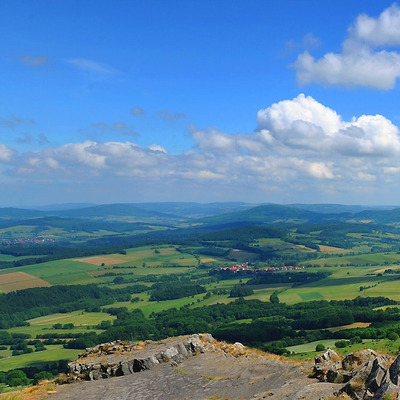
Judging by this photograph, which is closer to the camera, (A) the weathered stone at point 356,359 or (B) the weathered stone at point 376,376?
(B) the weathered stone at point 376,376

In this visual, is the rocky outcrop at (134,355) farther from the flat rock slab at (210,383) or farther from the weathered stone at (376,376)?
the weathered stone at (376,376)

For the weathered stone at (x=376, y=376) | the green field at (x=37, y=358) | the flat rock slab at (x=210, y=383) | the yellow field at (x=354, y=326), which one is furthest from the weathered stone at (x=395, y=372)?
the green field at (x=37, y=358)

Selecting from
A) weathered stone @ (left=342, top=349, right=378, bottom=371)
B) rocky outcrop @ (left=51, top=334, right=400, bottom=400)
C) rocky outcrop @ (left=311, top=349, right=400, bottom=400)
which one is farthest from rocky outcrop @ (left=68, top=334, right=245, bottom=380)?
weathered stone @ (left=342, top=349, right=378, bottom=371)

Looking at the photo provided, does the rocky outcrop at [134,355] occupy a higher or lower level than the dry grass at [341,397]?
lower

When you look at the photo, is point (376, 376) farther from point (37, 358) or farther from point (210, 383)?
point (37, 358)

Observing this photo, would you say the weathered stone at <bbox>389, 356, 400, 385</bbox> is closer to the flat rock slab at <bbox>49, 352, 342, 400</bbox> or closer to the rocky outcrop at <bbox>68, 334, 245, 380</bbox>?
the flat rock slab at <bbox>49, 352, 342, 400</bbox>

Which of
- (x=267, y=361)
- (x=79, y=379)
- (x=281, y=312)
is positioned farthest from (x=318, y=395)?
(x=281, y=312)

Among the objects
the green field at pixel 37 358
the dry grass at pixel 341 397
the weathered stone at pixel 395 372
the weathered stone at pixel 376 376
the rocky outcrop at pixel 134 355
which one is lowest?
the green field at pixel 37 358

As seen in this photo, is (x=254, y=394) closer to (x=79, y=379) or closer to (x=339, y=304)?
(x=79, y=379)

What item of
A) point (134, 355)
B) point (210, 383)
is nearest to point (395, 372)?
point (210, 383)

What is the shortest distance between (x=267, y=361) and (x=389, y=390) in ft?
40.8

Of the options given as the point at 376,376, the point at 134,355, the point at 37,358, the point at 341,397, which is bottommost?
the point at 37,358

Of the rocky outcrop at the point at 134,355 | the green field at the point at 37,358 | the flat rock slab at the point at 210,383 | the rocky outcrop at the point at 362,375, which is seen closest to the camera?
the rocky outcrop at the point at 362,375

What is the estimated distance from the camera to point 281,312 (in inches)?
5640
